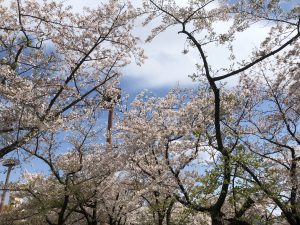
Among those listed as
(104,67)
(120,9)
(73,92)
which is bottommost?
(73,92)

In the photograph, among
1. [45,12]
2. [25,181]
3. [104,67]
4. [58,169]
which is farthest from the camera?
[25,181]

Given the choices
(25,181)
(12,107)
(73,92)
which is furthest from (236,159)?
(25,181)

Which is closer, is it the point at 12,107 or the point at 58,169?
the point at 12,107

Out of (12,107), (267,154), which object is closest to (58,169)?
(12,107)

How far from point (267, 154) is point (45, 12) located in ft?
33.8

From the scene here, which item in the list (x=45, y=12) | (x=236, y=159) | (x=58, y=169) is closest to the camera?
(x=236, y=159)

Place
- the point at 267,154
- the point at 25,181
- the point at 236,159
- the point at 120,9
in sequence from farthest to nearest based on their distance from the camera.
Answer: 1. the point at 25,181
2. the point at 267,154
3. the point at 120,9
4. the point at 236,159

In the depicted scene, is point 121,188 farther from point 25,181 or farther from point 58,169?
point 25,181

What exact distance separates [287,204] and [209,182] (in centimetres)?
414

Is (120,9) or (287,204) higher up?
(120,9)

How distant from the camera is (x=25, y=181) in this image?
71.6 feet

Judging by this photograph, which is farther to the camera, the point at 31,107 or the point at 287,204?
the point at 287,204

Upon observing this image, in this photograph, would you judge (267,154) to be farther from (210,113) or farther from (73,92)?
(73,92)

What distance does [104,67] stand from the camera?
1393cm
